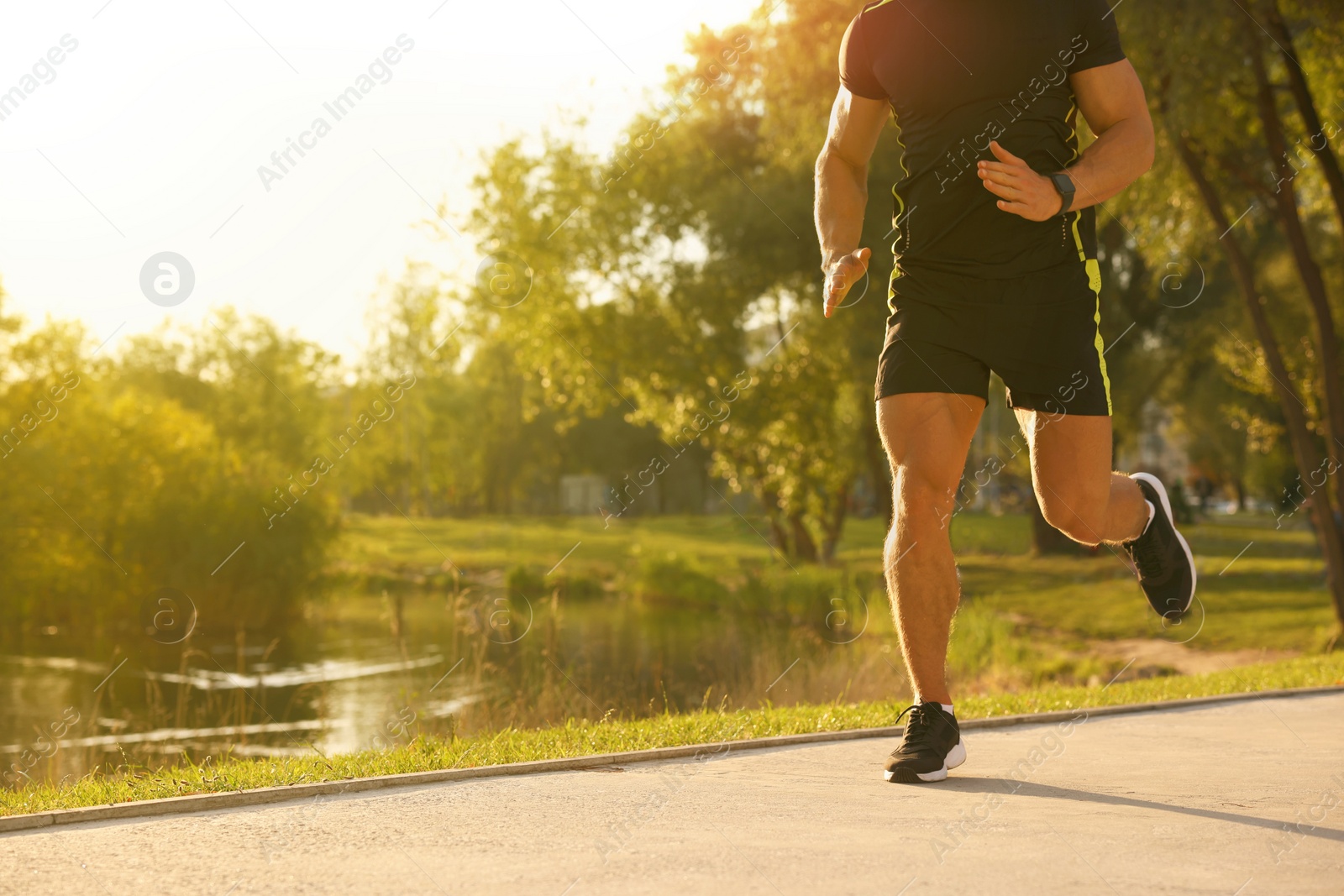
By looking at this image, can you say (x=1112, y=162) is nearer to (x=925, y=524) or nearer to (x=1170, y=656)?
(x=925, y=524)

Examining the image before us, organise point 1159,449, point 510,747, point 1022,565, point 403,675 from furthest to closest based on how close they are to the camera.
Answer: point 1159,449
point 1022,565
point 403,675
point 510,747

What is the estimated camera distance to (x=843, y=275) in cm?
368

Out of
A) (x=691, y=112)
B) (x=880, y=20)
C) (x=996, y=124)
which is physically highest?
(x=691, y=112)

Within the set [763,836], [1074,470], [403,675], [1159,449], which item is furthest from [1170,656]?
[1159,449]

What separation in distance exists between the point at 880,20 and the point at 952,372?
1.17 m

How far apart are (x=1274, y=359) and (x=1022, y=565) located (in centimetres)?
1638

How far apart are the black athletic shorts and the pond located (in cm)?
273

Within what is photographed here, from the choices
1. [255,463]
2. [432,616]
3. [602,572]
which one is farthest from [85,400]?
[602,572]

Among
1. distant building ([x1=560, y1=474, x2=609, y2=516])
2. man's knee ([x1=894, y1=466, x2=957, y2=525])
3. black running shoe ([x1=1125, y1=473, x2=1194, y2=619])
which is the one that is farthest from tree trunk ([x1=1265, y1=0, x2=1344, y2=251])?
distant building ([x1=560, y1=474, x2=609, y2=516])

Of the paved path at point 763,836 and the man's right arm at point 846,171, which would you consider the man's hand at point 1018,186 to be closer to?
the man's right arm at point 846,171

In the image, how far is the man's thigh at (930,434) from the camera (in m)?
3.66

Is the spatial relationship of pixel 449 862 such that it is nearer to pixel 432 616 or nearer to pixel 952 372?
pixel 952 372

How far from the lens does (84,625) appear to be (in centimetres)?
2081

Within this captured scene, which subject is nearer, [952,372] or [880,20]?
[952,372]
